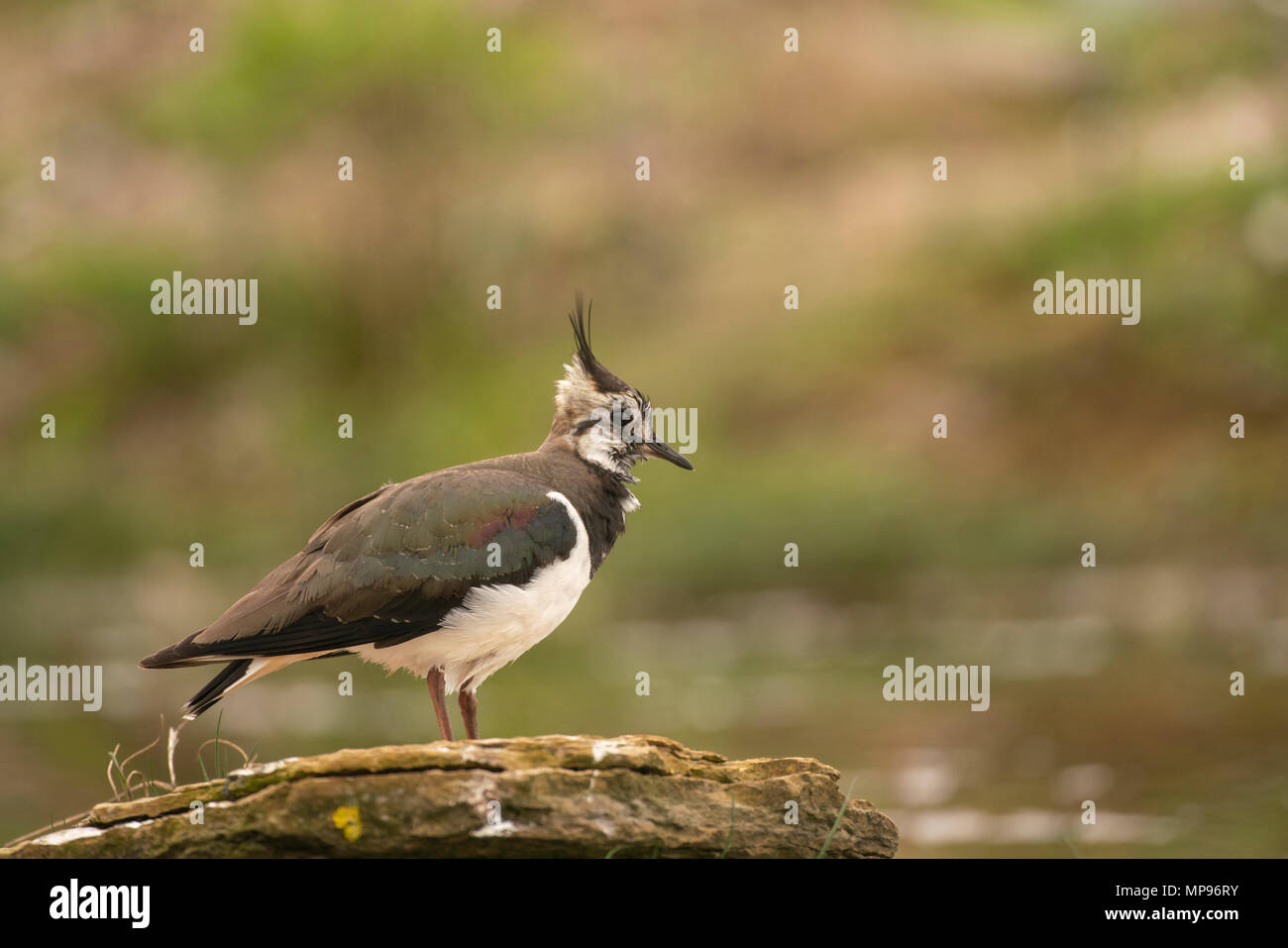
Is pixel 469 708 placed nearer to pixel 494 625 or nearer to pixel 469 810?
pixel 494 625

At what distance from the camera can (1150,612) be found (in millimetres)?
21719

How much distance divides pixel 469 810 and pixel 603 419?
2.82 metres

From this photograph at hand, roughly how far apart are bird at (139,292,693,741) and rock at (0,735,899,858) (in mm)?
968

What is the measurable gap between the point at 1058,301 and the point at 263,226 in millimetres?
16006

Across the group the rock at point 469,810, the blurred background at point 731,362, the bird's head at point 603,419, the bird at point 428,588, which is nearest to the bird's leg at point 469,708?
the bird at point 428,588

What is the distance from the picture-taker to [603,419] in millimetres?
9148

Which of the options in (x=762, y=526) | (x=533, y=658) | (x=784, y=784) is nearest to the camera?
→ (x=784, y=784)

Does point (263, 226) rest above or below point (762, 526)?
above

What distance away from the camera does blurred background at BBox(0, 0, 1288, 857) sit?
17.4m

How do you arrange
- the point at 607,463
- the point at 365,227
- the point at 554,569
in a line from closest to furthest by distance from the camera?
the point at 554,569, the point at 607,463, the point at 365,227

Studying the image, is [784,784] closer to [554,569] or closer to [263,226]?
[554,569]

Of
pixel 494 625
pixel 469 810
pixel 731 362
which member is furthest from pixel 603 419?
pixel 731 362

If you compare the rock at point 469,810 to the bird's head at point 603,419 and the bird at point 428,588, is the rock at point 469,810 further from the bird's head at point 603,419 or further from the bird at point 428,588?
the bird's head at point 603,419
